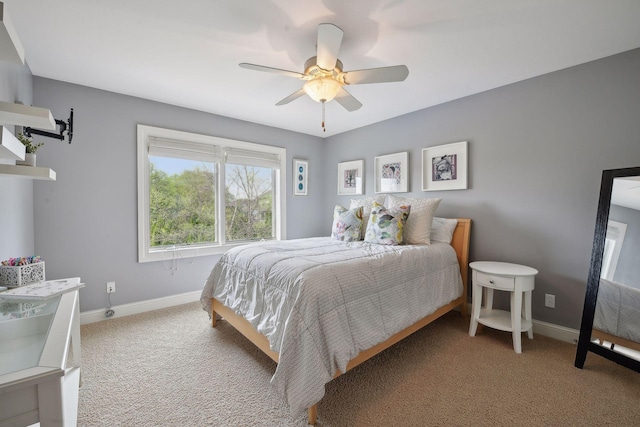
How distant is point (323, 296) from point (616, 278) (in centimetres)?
206

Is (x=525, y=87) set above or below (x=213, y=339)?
above

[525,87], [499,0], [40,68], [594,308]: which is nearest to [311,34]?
[499,0]

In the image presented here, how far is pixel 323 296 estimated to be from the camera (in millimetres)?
1526

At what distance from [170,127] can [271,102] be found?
1233mm

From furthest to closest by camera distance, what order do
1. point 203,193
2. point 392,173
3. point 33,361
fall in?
point 392,173 → point 203,193 → point 33,361

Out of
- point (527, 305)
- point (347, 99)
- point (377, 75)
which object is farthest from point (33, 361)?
point (527, 305)

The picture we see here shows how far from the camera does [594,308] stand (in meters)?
1.89

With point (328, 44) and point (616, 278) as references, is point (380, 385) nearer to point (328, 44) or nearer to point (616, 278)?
point (616, 278)

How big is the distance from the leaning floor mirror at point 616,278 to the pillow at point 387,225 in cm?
142

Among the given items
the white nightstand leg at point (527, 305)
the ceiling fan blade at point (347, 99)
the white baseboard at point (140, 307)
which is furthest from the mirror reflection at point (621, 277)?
the white baseboard at point (140, 307)

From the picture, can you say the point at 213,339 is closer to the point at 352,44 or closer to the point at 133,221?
the point at 133,221

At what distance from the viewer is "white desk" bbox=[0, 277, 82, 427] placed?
0.65 metres

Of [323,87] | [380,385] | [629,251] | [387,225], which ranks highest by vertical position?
[323,87]

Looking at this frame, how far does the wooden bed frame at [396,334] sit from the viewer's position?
1.68m
